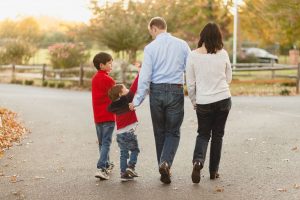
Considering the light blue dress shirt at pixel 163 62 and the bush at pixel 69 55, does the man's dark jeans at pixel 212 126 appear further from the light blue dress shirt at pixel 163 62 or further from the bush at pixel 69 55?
the bush at pixel 69 55

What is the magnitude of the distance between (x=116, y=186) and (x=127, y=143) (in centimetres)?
61

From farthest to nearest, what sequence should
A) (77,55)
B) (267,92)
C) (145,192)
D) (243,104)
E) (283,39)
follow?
(283,39), (77,55), (267,92), (243,104), (145,192)

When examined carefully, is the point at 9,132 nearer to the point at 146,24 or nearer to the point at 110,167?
the point at 110,167

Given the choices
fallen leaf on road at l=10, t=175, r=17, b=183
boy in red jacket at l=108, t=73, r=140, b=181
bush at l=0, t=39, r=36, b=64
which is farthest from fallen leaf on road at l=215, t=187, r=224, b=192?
Result: bush at l=0, t=39, r=36, b=64

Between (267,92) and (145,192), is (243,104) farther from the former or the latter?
(145,192)

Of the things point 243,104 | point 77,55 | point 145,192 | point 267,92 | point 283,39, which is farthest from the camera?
point 283,39

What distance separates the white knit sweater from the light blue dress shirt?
0.51 feet

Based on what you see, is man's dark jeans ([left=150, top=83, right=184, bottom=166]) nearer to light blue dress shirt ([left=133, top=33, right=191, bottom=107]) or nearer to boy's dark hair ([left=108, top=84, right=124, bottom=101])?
light blue dress shirt ([left=133, top=33, right=191, bottom=107])

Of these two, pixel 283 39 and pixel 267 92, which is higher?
pixel 283 39

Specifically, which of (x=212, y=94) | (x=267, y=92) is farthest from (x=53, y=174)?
(x=267, y=92)

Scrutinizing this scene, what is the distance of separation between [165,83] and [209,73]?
0.52 metres

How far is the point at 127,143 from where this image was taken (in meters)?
8.04

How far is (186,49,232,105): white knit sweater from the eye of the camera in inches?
301

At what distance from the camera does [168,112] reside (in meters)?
7.77
